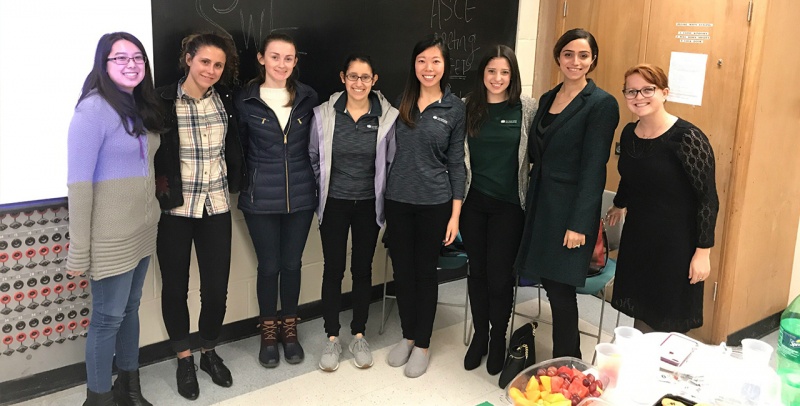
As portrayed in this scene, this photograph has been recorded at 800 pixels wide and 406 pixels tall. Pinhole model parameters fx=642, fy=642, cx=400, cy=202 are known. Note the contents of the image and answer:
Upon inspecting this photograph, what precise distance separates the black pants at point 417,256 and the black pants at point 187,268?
2.43 ft

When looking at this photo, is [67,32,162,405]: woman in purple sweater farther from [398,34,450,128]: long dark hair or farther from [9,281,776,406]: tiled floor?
[398,34,450,128]: long dark hair

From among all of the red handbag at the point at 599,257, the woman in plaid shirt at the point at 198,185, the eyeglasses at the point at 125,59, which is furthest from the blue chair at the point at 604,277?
the eyeglasses at the point at 125,59

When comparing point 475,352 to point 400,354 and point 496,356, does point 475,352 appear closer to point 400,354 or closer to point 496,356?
point 496,356

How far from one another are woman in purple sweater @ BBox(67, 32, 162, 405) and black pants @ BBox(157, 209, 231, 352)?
0.18 meters

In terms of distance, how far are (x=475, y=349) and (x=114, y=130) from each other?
1862mm

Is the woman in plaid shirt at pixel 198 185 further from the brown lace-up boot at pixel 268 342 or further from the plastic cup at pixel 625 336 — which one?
the plastic cup at pixel 625 336

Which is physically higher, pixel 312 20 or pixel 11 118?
pixel 312 20

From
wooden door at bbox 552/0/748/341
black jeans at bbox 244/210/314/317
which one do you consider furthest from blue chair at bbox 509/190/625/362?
black jeans at bbox 244/210/314/317

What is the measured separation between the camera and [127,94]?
7.48ft

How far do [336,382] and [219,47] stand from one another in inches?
61.0

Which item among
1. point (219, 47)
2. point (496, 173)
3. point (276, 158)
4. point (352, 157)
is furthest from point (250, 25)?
point (496, 173)

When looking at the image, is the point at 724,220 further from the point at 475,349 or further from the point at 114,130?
the point at 114,130

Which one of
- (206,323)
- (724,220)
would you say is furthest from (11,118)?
(724,220)

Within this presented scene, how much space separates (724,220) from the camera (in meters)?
3.23
